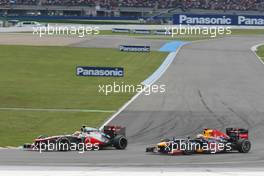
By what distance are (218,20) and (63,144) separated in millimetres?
69910

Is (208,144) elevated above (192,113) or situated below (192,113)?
above

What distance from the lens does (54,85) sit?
4694cm

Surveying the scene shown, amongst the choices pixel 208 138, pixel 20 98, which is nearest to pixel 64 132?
pixel 208 138

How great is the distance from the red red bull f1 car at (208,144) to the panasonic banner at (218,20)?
213ft

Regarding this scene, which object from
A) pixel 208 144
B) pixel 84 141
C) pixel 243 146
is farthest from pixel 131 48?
pixel 208 144

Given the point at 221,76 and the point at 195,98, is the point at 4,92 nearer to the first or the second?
the point at 195,98

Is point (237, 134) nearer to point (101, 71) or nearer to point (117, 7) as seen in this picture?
point (101, 71)

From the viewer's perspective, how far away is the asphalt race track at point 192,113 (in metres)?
21.6

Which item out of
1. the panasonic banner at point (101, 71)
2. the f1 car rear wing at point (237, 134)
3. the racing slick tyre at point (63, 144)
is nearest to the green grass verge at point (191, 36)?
the panasonic banner at point (101, 71)

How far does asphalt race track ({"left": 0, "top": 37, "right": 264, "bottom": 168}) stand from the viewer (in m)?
21.6

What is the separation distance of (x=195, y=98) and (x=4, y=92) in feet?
36.0

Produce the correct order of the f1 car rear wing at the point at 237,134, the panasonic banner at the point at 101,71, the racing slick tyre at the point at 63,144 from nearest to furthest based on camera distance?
the racing slick tyre at the point at 63,144
the f1 car rear wing at the point at 237,134
the panasonic banner at the point at 101,71

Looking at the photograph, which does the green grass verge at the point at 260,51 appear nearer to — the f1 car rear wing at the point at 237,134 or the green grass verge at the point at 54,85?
the green grass verge at the point at 54,85

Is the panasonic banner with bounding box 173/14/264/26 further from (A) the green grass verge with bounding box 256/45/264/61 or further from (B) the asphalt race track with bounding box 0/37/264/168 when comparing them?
(B) the asphalt race track with bounding box 0/37/264/168
